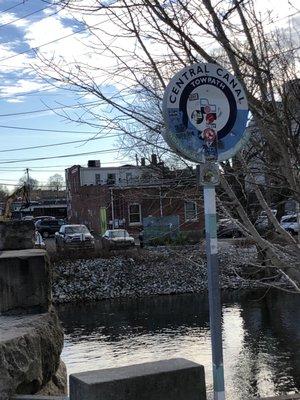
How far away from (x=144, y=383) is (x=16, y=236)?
13.4 ft

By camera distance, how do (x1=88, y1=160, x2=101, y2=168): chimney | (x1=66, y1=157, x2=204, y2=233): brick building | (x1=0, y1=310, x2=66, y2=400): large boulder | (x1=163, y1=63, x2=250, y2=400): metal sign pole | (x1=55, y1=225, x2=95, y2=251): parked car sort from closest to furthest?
(x1=163, y1=63, x2=250, y2=400): metal sign pole → (x1=0, y1=310, x2=66, y2=400): large boulder → (x1=66, y1=157, x2=204, y2=233): brick building → (x1=55, y1=225, x2=95, y2=251): parked car → (x1=88, y1=160, x2=101, y2=168): chimney

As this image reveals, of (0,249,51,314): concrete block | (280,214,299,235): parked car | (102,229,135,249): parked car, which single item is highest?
(280,214,299,235): parked car

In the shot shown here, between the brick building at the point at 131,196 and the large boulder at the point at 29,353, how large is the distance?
106 inches

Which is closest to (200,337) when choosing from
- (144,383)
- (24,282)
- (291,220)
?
(291,220)

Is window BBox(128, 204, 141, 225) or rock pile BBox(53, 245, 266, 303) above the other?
window BBox(128, 204, 141, 225)

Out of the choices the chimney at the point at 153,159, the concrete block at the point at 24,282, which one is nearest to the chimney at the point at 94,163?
the chimney at the point at 153,159

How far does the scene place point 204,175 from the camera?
13.3 ft

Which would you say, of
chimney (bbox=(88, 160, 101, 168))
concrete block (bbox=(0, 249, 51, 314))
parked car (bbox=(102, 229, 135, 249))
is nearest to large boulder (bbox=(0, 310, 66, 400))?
concrete block (bbox=(0, 249, 51, 314))

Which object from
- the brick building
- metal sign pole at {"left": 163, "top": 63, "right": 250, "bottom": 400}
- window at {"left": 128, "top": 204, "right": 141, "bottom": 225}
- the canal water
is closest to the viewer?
metal sign pole at {"left": 163, "top": 63, "right": 250, "bottom": 400}

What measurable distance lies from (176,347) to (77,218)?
5076 cm

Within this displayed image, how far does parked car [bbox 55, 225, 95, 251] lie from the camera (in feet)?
122

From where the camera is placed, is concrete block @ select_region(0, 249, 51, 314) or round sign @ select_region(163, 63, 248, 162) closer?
round sign @ select_region(163, 63, 248, 162)

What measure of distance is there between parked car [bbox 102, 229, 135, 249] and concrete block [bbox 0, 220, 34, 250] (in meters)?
29.2

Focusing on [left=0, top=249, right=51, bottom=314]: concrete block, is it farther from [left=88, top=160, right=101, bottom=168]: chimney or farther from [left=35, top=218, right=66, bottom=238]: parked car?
[left=88, top=160, right=101, bottom=168]: chimney
